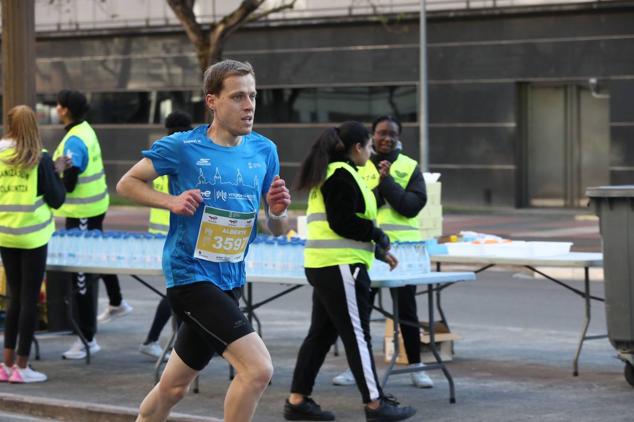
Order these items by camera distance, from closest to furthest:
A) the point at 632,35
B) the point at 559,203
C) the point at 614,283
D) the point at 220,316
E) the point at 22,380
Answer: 1. the point at 220,316
2. the point at 614,283
3. the point at 22,380
4. the point at 632,35
5. the point at 559,203

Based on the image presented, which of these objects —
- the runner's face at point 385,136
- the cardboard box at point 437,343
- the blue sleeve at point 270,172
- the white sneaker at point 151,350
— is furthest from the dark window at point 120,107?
the blue sleeve at point 270,172

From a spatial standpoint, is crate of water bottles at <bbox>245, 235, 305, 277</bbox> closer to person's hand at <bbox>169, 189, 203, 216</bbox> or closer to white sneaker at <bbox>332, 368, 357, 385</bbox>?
white sneaker at <bbox>332, 368, 357, 385</bbox>

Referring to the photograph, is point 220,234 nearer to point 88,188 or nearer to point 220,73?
point 220,73

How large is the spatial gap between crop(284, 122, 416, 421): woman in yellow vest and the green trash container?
5.12 feet

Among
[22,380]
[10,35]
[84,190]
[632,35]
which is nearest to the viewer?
[22,380]

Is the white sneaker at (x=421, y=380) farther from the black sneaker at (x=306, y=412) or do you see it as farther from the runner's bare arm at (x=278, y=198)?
the runner's bare arm at (x=278, y=198)

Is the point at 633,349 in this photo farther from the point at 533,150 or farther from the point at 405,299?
the point at 533,150

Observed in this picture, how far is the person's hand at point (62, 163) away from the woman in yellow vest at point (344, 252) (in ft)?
8.78

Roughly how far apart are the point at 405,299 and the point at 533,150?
21717 mm

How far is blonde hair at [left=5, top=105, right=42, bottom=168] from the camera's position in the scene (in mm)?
9188

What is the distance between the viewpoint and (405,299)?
358 inches

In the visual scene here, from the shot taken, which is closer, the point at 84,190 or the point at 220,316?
the point at 220,316

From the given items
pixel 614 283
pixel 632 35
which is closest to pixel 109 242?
pixel 614 283

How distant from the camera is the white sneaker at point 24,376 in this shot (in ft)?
30.5
